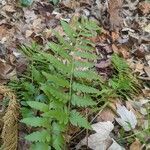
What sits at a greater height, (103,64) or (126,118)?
(103,64)

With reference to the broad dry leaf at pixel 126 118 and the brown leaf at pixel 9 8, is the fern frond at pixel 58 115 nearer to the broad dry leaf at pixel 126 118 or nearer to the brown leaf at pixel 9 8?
the broad dry leaf at pixel 126 118

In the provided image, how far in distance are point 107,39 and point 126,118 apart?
3.77 feet

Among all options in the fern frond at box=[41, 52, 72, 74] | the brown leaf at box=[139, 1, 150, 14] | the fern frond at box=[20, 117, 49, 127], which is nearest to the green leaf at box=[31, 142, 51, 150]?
the fern frond at box=[20, 117, 49, 127]

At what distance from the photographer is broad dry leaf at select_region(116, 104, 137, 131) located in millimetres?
2863

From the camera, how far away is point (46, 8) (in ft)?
13.6

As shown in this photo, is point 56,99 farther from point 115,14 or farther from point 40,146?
point 115,14

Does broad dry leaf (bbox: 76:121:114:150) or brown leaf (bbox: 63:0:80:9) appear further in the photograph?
brown leaf (bbox: 63:0:80:9)

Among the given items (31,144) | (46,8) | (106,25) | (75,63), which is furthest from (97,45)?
(31,144)

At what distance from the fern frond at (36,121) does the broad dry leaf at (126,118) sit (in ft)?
2.24

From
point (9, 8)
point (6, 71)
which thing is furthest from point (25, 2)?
point (6, 71)

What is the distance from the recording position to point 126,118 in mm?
2928

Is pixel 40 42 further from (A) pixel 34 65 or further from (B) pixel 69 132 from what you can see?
(B) pixel 69 132

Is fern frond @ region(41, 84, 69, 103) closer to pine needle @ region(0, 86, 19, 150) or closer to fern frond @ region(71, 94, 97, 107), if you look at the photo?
fern frond @ region(71, 94, 97, 107)

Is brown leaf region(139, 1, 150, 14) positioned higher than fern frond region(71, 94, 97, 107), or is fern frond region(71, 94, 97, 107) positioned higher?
brown leaf region(139, 1, 150, 14)
